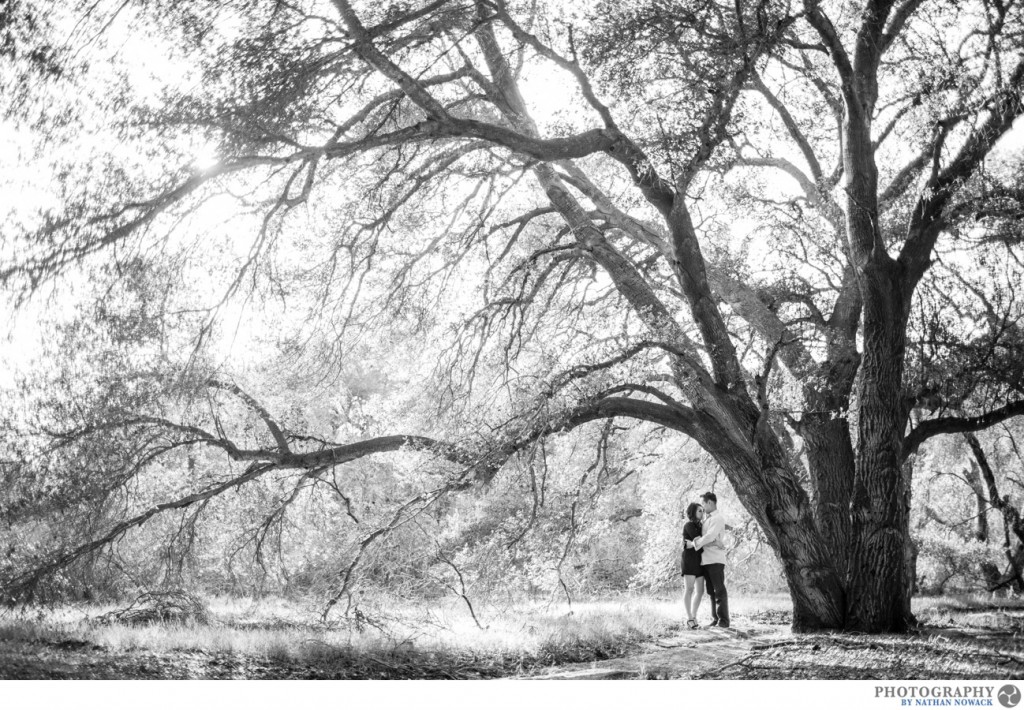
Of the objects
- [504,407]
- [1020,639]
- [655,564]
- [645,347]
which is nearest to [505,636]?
[504,407]

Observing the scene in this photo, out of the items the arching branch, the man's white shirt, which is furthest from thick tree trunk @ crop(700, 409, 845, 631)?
the arching branch

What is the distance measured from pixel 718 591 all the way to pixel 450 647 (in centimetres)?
253

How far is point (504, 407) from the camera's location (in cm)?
722

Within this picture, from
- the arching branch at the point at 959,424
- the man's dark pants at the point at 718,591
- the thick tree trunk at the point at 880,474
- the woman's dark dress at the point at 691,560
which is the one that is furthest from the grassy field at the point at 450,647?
the arching branch at the point at 959,424

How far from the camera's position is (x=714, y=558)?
24.5 feet

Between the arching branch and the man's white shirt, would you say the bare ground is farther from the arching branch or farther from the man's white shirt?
the arching branch

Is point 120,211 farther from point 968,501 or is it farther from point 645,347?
point 968,501

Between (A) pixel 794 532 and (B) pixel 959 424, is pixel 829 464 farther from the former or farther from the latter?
(A) pixel 794 532

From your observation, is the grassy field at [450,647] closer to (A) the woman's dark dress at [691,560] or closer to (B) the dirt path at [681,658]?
(B) the dirt path at [681,658]
